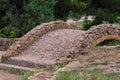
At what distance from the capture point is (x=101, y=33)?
11.9m

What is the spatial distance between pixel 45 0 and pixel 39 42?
125 inches

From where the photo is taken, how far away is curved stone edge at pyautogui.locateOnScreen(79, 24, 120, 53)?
1092 centimetres

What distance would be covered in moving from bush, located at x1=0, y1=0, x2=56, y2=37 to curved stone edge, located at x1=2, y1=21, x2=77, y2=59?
1421 millimetres

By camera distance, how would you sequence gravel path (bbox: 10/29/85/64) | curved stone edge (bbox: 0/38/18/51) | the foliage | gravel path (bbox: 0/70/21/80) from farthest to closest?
the foliage → curved stone edge (bbox: 0/38/18/51) → gravel path (bbox: 10/29/85/64) → gravel path (bbox: 0/70/21/80)

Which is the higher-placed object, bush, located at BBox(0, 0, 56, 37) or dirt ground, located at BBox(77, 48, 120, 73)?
bush, located at BBox(0, 0, 56, 37)

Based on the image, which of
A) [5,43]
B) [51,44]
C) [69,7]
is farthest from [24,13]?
[51,44]

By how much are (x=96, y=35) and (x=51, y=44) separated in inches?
54.1

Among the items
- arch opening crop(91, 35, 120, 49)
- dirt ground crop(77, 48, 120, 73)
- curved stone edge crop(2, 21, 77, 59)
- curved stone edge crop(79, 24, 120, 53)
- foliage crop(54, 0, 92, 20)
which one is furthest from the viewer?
foliage crop(54, 0, 92, 20)

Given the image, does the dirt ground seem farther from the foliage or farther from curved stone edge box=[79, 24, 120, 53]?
the foliage

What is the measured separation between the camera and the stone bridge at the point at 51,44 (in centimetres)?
1043

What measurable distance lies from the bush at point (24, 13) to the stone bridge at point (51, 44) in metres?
1.59

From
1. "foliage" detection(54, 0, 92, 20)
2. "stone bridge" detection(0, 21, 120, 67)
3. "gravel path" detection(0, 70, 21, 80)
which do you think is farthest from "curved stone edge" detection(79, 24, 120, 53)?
"foliage" detection(54, 0, 92, 20)

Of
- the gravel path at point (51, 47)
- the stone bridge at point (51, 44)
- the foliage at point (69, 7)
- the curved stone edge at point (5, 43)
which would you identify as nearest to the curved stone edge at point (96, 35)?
the stone bridge at point (51, 44)

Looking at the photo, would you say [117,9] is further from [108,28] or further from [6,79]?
[6,79]
